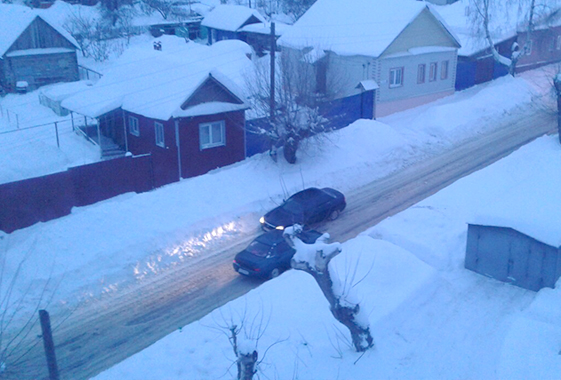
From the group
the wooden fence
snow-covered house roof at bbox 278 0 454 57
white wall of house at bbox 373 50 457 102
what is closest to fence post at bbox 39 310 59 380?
the wooden fence

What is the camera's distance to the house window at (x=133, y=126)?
80.6 ft

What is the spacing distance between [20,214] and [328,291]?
11982mm

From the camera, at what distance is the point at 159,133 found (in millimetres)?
23094

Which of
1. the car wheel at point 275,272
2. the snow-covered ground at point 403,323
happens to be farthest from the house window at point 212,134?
the snow-covered ground at point 403,323

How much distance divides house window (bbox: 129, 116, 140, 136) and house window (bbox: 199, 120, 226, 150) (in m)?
3.51

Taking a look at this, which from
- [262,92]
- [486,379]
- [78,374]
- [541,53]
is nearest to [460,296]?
[486,379]

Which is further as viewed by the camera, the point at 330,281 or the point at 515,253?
the point at 515,253

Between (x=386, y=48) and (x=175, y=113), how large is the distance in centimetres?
1278

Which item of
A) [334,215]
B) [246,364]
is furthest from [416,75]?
[246,364]

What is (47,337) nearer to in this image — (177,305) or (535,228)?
(177,305)

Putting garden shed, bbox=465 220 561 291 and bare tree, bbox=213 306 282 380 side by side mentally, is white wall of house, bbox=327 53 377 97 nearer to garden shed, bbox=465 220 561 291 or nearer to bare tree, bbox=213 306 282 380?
garden shed, bbox=465 220 561 291

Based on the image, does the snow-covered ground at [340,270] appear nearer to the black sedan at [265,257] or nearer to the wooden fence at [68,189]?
the wooden fence at [68,189]

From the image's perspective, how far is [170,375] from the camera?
Answer: 1056 centimetres

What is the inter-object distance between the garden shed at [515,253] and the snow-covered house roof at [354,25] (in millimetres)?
16494
